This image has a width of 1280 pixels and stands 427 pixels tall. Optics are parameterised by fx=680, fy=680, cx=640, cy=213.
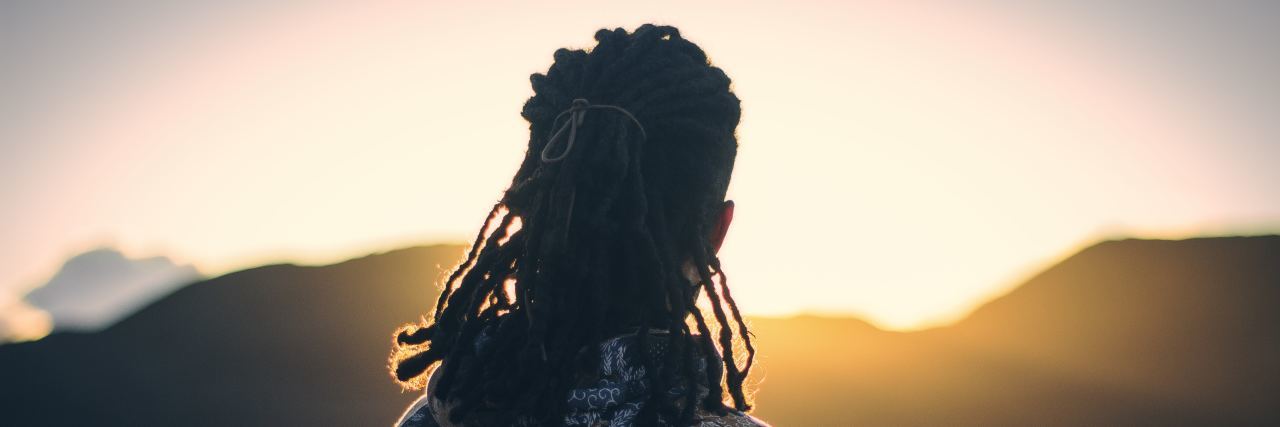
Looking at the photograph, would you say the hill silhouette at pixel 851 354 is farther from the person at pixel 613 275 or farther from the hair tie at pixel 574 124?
the hair tie at pixel 574 124

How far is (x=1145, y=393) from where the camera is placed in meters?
11.4

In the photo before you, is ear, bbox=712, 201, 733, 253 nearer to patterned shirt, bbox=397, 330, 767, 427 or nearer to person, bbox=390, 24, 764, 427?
person, bbox=390, 24, 764, 427

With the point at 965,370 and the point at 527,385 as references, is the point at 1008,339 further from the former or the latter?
the point at 527,385

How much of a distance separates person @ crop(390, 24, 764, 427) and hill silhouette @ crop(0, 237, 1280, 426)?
371 inches

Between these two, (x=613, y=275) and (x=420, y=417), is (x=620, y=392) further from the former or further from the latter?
(x=420, y=417)

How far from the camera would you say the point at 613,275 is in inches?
59.5

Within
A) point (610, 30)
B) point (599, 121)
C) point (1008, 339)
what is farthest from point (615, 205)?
point (1008, 339)

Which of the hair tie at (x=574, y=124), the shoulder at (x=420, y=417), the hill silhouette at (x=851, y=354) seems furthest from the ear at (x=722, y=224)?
the hill silhouette at (x=851, y=354)

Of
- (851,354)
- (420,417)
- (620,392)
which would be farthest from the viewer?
(851,354)

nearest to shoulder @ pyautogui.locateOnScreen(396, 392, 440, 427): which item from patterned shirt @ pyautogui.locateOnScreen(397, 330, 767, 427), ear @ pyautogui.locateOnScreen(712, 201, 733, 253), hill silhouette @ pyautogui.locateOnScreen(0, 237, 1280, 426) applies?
patterned shirt @ pyautogui.locateOnScreen(397, 330, 767, 427)

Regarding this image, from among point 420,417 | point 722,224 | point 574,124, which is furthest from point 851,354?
point 574,124

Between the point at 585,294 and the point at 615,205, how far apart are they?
21 centimetres

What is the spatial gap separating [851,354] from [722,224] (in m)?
13.2

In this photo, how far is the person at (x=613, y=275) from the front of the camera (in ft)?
4.63
